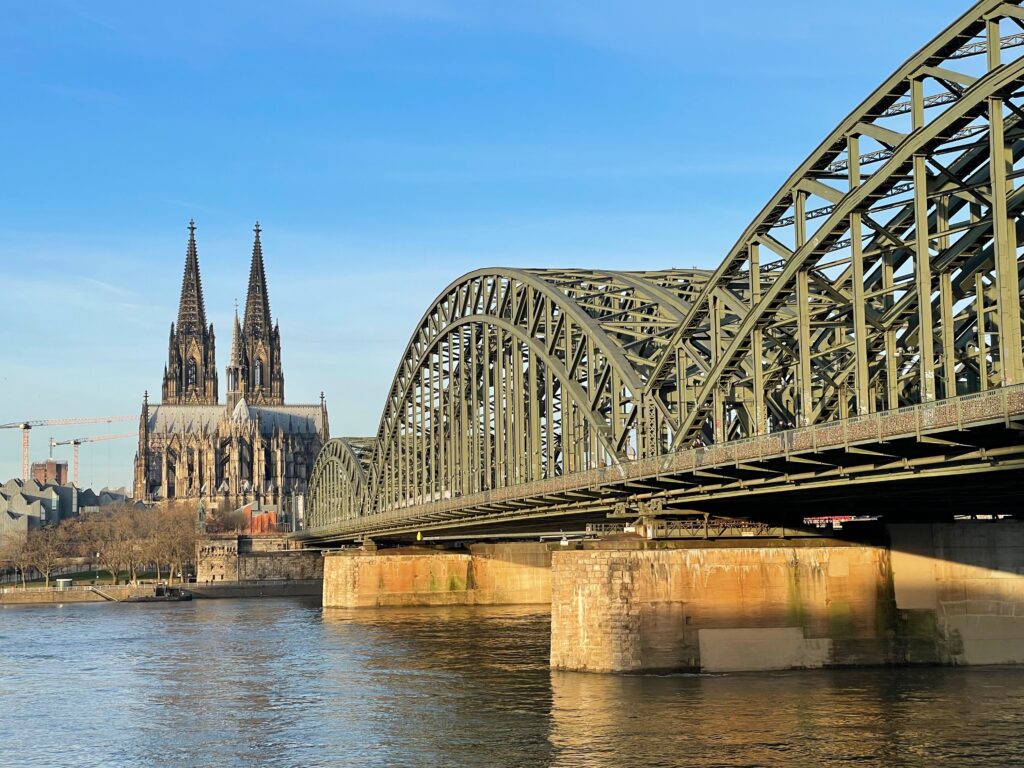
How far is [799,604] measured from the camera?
56688 mm

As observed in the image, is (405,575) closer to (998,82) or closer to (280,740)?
(280,740)

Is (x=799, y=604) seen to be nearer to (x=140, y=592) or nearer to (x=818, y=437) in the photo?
(x=818, y=437)

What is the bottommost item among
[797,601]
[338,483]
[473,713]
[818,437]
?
[473,713]

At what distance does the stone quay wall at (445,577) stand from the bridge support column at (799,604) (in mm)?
62625

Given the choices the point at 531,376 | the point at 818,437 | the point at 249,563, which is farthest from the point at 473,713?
the point at 249,563

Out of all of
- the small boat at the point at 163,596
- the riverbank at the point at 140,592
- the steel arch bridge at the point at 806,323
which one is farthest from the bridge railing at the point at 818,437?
the riverbank at the point at 140,592

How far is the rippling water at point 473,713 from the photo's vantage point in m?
42.1

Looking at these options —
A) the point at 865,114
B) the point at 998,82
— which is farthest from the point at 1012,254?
the point at 865,114

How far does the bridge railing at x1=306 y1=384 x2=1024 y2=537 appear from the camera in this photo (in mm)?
38125

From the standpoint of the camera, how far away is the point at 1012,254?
38844 mm

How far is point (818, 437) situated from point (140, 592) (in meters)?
129

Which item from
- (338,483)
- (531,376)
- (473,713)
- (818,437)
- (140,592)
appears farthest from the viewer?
(140,592)

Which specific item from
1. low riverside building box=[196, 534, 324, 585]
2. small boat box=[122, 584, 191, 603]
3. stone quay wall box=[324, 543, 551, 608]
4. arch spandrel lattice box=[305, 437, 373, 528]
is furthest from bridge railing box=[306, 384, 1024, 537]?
low riverside building box=[196, 534, 324, 585]

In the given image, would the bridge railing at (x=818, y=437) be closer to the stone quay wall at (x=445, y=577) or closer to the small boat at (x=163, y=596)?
the stone quay wall at (x=445, y=577)
